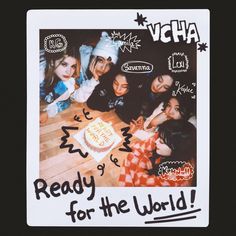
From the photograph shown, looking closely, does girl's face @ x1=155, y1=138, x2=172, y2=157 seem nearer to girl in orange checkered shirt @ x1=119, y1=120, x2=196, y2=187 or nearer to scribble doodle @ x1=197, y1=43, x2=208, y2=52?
girl in orange checkered shirt @ x1=119, y1=120, x2=196, y2=187

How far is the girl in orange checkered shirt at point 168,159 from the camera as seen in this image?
2.54 meters

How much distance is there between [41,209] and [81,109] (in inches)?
14.3

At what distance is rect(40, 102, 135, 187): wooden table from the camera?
254cm

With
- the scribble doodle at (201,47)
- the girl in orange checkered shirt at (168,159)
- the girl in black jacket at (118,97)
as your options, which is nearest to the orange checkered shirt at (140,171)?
the girl in orange checkered shirt at (168,159)

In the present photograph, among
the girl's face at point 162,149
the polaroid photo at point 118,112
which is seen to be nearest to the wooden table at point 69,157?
the polaroid photo at point 118,112

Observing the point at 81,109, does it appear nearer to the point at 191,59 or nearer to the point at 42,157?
the point at 42,157

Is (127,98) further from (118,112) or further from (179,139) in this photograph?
(179,139)

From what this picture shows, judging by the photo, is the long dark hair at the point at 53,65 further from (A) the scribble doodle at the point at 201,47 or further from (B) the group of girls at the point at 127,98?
(A) the scribble doodle at the point at 201,47

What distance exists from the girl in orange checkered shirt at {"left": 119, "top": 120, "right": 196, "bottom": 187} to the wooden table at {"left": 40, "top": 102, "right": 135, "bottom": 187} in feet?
0.13

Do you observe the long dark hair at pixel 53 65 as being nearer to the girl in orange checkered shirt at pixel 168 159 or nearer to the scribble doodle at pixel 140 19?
the scribble doodle at pixel 140 19

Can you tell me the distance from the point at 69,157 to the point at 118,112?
0.23 m

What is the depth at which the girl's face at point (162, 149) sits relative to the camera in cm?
254

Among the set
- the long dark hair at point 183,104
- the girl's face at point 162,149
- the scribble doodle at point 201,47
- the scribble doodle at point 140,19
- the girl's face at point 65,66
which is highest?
the scribble doodle at point 140,19

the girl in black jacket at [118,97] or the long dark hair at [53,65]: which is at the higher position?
the long dark hair at [53,65]
